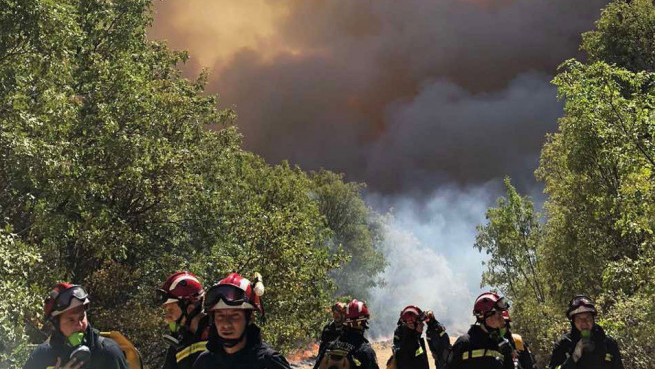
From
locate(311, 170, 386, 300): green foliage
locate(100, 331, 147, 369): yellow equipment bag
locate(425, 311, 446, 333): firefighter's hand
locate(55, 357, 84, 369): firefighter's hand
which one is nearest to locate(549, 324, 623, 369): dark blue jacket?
locate(425, 311, 446, 333): firefighter's hand

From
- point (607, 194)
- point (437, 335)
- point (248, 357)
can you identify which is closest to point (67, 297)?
point (248, 357)

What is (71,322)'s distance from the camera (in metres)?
4.46

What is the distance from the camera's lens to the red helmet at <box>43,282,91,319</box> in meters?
4.41

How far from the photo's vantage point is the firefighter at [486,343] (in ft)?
19.5

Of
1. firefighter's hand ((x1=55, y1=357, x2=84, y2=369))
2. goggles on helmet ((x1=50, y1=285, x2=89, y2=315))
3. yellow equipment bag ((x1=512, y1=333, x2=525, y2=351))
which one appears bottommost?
firefighter's hand ((x1=55, y1=357, x2=84, y2=369))

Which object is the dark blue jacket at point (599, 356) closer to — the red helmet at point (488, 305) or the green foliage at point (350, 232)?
the red helmet at point (488, 305)

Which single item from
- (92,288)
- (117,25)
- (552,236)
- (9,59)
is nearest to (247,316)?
(9,59)

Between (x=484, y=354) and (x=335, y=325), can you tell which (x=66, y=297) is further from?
(x=335, y=325)

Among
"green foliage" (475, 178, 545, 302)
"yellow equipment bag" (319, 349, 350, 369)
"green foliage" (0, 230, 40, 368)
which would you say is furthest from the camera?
"green foliage" (475, 178, 545, 302)

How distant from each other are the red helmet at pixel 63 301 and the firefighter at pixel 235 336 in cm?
147

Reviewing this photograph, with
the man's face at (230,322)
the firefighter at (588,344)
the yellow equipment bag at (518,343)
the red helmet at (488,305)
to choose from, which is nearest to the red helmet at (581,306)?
the firefighter at (588,344)

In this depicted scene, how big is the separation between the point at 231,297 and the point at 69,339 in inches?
70.4

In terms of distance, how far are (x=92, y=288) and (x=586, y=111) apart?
17.1m

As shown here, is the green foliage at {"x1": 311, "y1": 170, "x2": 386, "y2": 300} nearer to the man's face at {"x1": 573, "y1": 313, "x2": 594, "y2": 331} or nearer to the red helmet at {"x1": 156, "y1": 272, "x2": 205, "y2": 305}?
the man's face at {"x1": 573, "y1": 313, "x2": 594, "y2": 331}
